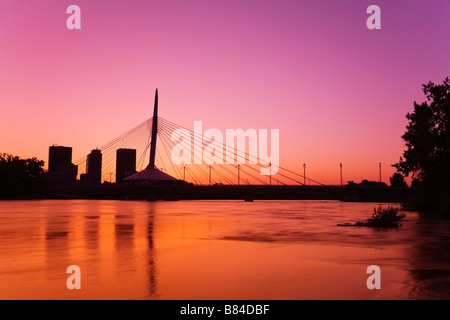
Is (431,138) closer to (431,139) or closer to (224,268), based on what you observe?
(431,139)

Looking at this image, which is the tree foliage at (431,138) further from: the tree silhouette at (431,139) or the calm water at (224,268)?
the calm water at (224,268)

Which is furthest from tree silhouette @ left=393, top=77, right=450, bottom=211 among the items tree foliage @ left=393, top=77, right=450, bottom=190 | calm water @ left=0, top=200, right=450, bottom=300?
calm water @ left=0, top=200, right=450, bottom=300

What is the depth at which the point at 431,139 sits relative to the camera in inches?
1861

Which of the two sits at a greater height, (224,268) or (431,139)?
(431,139)

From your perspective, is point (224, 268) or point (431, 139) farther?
Answer: point (431, 139)

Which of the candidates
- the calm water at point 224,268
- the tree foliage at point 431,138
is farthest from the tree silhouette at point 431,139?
the calm water at point 224,268

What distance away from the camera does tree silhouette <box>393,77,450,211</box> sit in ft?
155

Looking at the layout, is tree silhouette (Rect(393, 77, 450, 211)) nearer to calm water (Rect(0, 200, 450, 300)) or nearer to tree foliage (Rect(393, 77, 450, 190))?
tree foliage (Rect(393, 77, 450, 190))

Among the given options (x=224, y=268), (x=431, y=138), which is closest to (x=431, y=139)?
(x=431, y=138)

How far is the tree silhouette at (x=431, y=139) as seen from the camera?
47.2 meters
